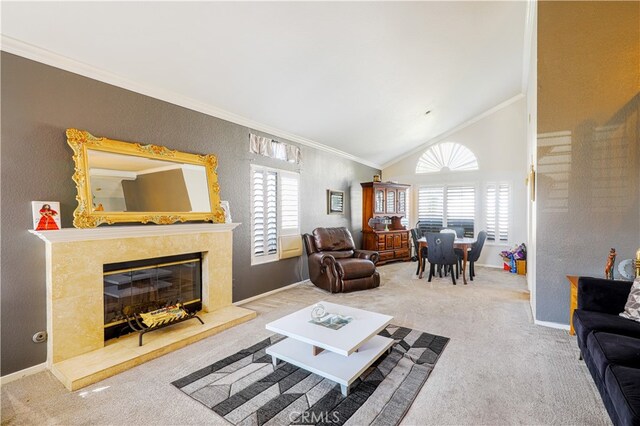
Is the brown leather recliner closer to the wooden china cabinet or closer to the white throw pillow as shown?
the wooden china cabinet

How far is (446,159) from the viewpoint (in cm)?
769

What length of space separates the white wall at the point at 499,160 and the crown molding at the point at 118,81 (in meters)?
4.80

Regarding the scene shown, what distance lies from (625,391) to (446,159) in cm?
683

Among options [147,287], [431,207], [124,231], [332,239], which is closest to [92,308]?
[147,287]

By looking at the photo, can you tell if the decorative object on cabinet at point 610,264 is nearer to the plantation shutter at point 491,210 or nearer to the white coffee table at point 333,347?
the white coffee table at point 333,347

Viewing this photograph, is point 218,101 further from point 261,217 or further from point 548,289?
point 548,289

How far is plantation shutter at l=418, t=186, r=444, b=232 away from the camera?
25.4 ft

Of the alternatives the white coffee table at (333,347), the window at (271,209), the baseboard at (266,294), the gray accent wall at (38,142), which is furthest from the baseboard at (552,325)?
the gray accent wall at (38,142)

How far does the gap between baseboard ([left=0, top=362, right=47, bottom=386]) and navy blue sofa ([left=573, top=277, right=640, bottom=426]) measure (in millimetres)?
3965

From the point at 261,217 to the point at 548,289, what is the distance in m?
3.84

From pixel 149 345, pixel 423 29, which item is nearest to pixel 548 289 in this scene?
pixel 423 29

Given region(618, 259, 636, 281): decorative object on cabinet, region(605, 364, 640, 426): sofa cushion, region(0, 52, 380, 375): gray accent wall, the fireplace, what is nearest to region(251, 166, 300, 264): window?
the fireplace

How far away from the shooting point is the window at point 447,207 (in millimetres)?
7332

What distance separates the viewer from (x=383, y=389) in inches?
86.9
